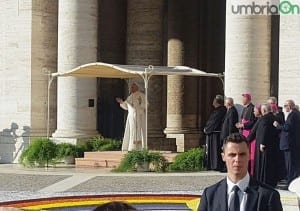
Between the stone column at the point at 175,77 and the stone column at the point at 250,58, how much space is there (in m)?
10.5

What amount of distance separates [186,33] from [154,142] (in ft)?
20.3

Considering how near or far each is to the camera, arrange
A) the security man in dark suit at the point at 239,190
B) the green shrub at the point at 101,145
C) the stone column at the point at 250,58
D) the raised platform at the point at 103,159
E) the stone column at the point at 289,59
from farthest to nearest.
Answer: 1. the green shrub at the point at 101,145
2. the raised platform at the point at 103,159
3. the stone column at the point at 250,58
4. the stone column at the point at 289,59
5. the security man in dark suit at the point at 239,190

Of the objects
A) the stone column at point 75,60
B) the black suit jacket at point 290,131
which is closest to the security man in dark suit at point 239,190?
the black suit jacket at point 290,131

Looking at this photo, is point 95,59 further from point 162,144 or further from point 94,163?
point 162,144

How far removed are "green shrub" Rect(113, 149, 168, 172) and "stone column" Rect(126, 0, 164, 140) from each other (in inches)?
272

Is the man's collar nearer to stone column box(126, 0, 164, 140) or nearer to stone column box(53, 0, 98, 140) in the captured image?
stone column box(53, 0, 98, 140)

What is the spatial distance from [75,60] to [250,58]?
579cm

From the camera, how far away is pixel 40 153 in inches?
858

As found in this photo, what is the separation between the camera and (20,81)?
24391 mm

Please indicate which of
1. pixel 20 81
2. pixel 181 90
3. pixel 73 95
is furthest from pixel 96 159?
pixel 181 90

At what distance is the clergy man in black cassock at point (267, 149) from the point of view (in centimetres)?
1523

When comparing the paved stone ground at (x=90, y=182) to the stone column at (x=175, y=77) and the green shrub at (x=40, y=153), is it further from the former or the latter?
the stone column at (x=175, y=77)

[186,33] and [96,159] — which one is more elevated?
[186,33]

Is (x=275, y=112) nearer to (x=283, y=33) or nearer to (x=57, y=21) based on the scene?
(x=283, y=33)
